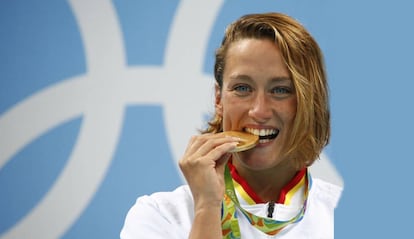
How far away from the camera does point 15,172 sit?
2479 mm

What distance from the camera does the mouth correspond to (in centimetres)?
136

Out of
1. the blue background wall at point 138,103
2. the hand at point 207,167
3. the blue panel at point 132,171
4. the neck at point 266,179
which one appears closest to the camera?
the hand at point 207,167

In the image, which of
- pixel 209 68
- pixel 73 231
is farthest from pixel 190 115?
pixel 73 231

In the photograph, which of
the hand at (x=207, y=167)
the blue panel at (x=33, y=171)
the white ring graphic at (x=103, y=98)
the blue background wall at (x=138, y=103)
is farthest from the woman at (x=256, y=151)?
the blue panel at (x=33, y=171)

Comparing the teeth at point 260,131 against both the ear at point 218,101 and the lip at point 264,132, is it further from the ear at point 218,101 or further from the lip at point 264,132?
the ear at point 218,101

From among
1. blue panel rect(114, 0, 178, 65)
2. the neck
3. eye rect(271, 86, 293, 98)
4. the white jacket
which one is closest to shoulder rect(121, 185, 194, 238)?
the white jacket

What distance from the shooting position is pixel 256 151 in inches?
54.4

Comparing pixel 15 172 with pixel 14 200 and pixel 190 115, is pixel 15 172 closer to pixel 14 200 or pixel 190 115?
pixel 14 200

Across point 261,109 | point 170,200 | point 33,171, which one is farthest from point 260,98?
point 33,171

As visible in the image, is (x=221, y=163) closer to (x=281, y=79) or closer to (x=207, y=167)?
(x=207, y=167)

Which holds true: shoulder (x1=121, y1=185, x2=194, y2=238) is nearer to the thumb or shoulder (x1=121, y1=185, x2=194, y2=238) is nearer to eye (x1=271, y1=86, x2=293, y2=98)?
the thumb

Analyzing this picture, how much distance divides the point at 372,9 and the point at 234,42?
3.34ft

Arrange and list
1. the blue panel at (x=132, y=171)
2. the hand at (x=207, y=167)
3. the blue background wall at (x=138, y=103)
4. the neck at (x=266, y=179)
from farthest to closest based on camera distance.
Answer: the blue panel at (x=132, y=171) < the blue background wall at (x=138, y=103) < the neck at (x=266, y=179) < the hand at (x=207, y=167)

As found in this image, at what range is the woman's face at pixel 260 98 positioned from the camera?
52.6 inches
